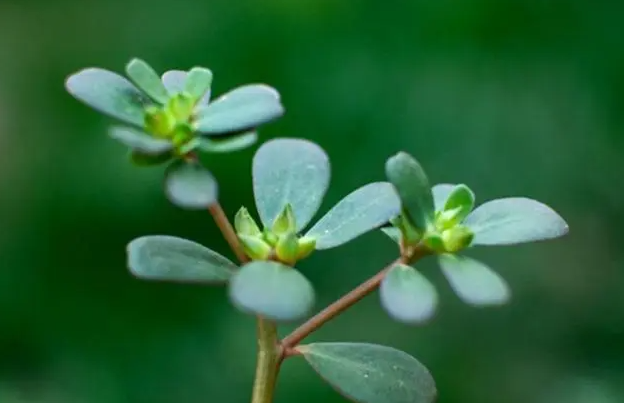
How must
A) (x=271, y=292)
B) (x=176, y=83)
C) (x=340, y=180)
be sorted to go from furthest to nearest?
(x=340, y=180)
(x=176, y=83)
(x=271, y=292)

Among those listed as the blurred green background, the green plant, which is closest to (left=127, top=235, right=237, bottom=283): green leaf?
the green plant

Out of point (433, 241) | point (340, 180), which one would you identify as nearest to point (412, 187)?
point (433, 241)

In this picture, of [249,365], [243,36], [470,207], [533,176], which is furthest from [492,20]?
[470,207]

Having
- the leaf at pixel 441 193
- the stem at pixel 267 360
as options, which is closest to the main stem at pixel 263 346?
the stem at pixel 267 360

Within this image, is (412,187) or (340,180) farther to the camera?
(340,180)

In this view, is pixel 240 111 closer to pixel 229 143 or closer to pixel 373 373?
pixel 229 143

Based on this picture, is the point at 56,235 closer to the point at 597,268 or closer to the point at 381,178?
the point at 381,178

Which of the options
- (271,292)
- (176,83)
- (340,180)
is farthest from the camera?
(340,180)

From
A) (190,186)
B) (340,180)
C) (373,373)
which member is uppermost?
(190,186)
